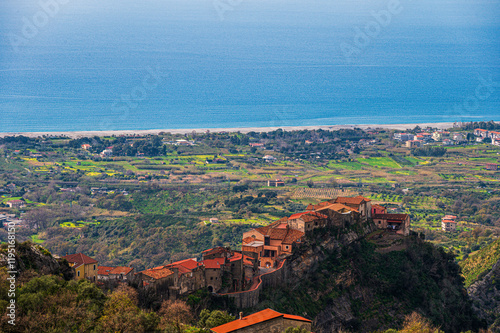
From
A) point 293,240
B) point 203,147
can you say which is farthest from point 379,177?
point 293,240

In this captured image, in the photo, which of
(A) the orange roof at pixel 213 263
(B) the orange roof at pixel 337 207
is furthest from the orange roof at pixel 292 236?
(A) the orange roof at pixel 213 263

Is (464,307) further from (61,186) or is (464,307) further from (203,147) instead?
(203,147)

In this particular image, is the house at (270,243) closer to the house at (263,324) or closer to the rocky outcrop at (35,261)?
the house at (263,324)

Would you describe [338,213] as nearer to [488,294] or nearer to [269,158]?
[488,294]

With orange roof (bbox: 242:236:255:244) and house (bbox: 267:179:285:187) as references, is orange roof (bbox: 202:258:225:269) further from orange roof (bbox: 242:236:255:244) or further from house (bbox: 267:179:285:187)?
house (bbox: 267:179:285:187)

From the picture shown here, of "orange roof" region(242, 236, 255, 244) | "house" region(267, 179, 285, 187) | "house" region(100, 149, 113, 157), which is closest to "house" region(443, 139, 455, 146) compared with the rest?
"house" region(267, 179, 285, 187)

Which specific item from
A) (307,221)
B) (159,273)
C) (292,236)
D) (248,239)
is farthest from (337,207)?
(159,273)
